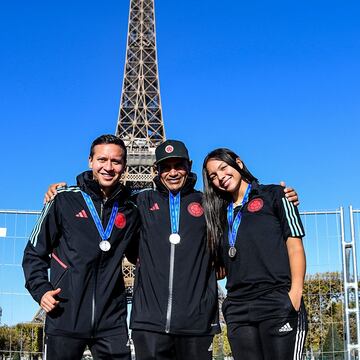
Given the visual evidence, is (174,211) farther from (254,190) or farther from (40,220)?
(40,220)

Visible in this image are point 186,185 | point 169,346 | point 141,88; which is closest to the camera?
point 169,346

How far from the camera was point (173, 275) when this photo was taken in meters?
4.29

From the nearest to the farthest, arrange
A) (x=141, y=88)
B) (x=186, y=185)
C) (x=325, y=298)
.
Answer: (x=186, y=185) < (x=325, y=298) < (x=141, y=88)

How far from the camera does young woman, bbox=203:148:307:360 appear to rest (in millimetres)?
3939

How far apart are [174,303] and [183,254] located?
37 cm

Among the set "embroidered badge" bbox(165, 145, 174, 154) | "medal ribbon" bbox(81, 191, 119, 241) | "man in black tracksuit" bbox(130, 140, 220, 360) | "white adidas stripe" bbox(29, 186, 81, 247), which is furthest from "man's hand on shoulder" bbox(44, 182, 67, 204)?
"embroidered badge" bbox(165, 145, 174, 154)

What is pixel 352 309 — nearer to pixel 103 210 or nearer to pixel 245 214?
pixel 245 214

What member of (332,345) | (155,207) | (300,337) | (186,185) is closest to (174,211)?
(155,207)

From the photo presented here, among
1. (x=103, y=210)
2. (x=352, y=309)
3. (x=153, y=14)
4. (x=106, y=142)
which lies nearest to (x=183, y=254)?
(x=103, y=210)

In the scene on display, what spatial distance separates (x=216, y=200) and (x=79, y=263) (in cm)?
116

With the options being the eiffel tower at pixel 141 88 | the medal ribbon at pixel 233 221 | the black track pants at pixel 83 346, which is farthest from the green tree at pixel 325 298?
the eiffel tower at pixel 141 88

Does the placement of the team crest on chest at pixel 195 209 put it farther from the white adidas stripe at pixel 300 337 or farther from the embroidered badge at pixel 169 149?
the white adidas stripe at pixel 300 337

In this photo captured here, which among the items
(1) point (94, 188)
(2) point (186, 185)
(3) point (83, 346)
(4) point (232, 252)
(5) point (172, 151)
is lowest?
(3) point (83, 346)

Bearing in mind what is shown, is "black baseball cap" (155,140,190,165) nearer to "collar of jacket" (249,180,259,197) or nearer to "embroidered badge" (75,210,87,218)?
"collar of jacket" (249,180,259,197)
